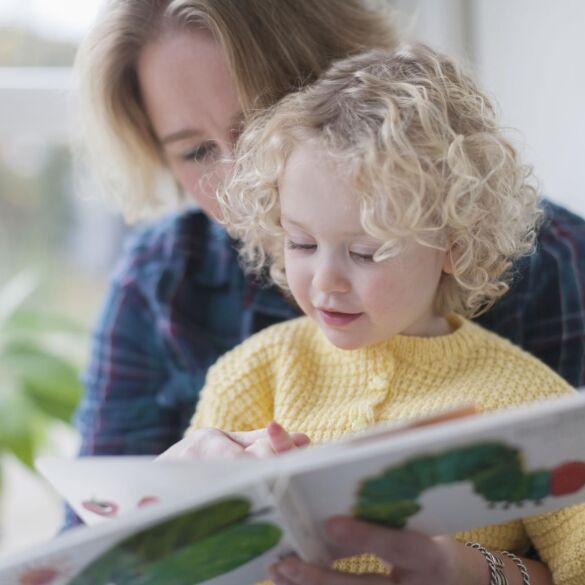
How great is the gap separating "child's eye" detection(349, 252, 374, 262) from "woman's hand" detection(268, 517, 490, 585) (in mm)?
294

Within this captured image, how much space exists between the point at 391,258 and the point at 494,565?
0.34m

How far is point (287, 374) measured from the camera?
112cm

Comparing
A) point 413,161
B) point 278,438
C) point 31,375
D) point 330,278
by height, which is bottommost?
point 31,375

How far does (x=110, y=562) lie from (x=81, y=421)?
0.73 meters

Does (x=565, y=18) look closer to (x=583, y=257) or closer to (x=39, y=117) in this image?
(x=583, y=257)

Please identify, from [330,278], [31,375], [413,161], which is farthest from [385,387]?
[31,375]

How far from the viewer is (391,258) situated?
98cm

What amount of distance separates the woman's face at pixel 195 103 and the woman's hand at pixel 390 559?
1.79 ft

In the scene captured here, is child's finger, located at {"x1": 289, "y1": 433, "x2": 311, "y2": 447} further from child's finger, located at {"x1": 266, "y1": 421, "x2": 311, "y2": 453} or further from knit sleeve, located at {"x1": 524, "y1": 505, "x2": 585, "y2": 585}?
knit sleeve, located at {"x1": 524, "y1": 505, "x2": 585, "y2": 585}

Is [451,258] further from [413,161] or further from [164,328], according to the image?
[164,328]

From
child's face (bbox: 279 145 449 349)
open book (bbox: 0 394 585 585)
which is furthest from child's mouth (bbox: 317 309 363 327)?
open book (bbox: 0 394 585 585)

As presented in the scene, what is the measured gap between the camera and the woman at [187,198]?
1.20 m

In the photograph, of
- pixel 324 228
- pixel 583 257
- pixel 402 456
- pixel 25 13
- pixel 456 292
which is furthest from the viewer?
pixel 25 13

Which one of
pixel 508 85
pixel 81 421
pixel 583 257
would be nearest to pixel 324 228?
pixel 583 257
